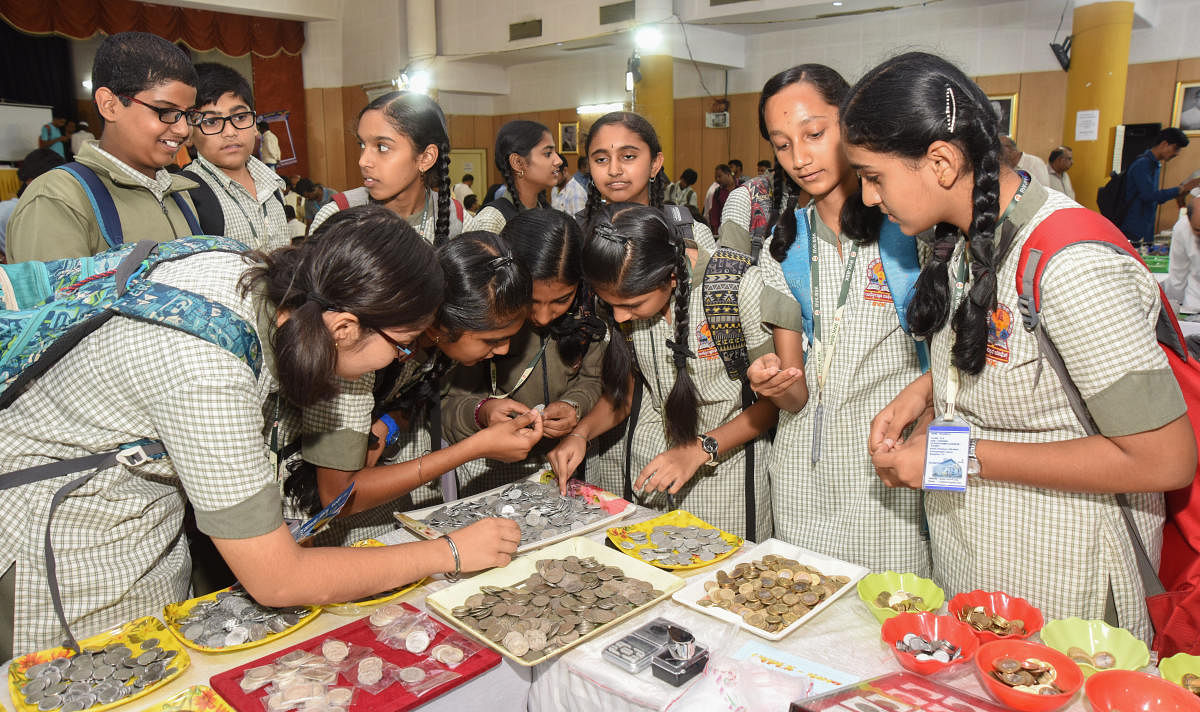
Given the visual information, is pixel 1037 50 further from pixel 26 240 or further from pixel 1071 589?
pixel 26 240

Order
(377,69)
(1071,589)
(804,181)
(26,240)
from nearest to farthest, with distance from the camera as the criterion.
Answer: (1071,589), (804,181), (26,240), (377,69)

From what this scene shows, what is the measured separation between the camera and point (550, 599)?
5.09ft

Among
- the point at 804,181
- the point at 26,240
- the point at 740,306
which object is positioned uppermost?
the point at 804,181

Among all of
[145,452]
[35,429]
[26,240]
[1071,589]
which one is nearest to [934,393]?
[1071,589]

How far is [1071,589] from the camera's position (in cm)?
148

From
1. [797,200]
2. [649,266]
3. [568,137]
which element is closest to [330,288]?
[649,266]

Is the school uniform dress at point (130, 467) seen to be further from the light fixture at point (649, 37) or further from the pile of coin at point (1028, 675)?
the light fixture at point (649, 37)

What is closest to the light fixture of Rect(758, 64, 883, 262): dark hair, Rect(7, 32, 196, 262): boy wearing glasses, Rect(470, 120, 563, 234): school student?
Rect(470, 120, 563, 234): school student

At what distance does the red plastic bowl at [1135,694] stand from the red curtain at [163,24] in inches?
452

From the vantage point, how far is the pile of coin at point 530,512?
194 centimetres

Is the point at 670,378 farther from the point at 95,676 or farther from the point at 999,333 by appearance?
the point at 95,676

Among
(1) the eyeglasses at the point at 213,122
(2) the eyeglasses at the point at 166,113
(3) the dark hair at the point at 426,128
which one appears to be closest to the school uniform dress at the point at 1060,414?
(3) the dark hair at the point at 426,128

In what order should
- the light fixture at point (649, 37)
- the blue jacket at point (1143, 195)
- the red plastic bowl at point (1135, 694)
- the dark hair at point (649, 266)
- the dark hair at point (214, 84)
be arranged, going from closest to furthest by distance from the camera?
the red plastic bowl at point (1135, 694) < the dark hair at point (649, 266) < the dark hair at point (214, 84) < the blue jacket at point (1143, 195) < the light fixture at point (649, 37)

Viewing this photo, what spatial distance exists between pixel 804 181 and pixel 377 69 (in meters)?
12.4
